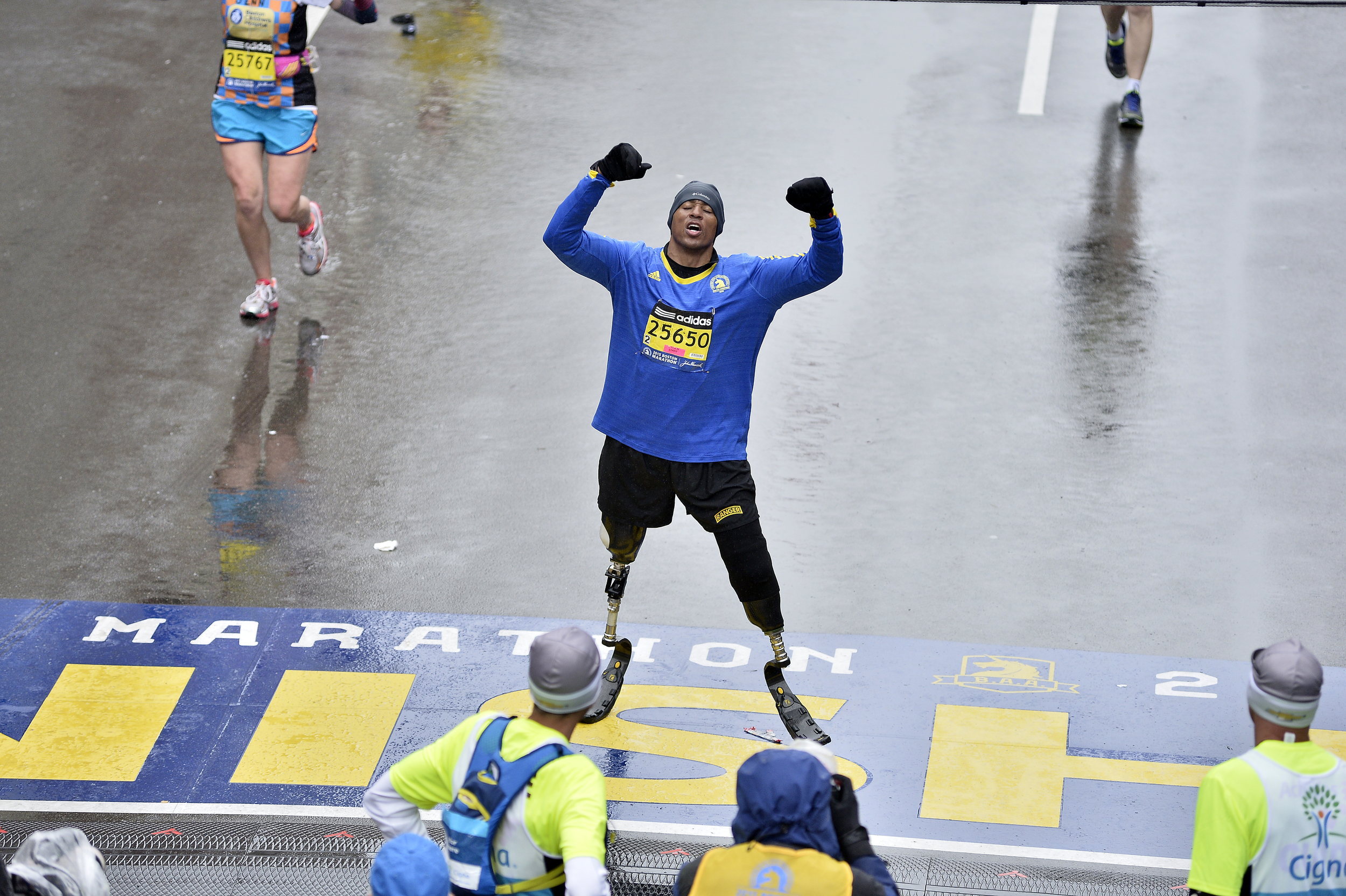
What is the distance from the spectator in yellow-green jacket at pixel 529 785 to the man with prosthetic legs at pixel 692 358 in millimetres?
2164

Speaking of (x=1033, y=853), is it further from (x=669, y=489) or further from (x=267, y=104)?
(x=267, y=104)

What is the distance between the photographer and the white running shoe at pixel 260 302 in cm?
973

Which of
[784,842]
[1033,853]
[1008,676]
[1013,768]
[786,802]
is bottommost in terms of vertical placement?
[1008,676]

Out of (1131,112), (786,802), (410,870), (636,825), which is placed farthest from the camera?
(1131,112)

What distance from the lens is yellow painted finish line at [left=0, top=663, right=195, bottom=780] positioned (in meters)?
6.23

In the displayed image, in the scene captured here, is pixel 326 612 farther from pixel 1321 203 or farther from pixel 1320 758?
pixel 1321 203

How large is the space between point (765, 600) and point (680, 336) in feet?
3.72

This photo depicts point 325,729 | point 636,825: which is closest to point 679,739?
point 636,825

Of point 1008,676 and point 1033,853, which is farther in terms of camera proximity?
point 1008,676

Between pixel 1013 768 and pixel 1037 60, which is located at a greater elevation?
pixel 1037 60

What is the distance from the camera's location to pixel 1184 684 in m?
6.76

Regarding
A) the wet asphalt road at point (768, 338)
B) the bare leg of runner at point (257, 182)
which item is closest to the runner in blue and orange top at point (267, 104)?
the bare leg of runner at point (257, 182)

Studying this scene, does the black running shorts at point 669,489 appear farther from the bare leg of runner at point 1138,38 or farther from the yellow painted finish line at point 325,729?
the bare leg of runner at point 1138,38

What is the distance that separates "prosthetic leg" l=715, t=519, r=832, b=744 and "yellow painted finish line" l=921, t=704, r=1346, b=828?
1.76 feet
